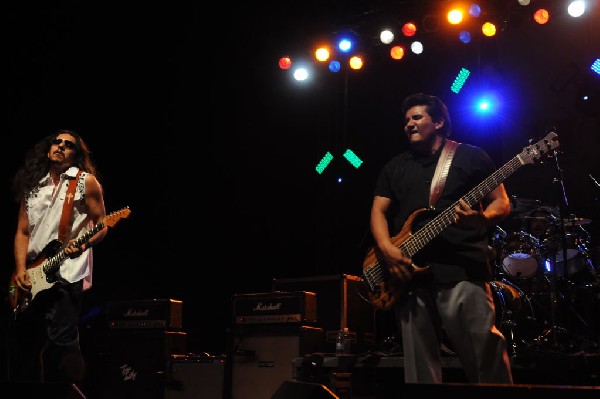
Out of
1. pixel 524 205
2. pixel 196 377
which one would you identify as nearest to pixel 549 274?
pixel 524 205

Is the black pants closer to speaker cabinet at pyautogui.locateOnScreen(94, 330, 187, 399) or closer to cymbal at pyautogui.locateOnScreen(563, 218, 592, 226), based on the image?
speaker cabinet at pyautogui.locateOnScreen(94, 330, 187, 399)

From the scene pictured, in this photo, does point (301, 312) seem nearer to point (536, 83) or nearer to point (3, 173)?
point (3, 173)

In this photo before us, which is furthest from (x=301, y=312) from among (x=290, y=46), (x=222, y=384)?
(x=290, y=46)

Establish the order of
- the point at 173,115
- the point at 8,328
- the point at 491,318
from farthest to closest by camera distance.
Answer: the point at 173,115
the point at 8,328
the point at 491,318

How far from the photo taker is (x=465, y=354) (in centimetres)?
339

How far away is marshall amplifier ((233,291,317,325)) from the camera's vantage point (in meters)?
5.60

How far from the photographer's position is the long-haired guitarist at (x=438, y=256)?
3.37m

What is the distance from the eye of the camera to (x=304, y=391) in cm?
220

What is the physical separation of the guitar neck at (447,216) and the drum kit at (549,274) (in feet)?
8.05

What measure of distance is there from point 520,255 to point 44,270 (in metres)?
4.19

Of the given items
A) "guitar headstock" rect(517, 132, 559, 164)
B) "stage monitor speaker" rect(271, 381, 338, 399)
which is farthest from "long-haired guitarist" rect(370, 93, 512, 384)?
"stage monitor speaker" rect(271, 381, 338, 399)

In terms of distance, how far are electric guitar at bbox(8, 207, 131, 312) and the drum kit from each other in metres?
3.61

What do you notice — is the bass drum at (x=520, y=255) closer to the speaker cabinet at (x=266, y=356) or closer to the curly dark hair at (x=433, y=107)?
the speaker cabinet at (x=266, y=356)

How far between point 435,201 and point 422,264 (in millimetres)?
363
